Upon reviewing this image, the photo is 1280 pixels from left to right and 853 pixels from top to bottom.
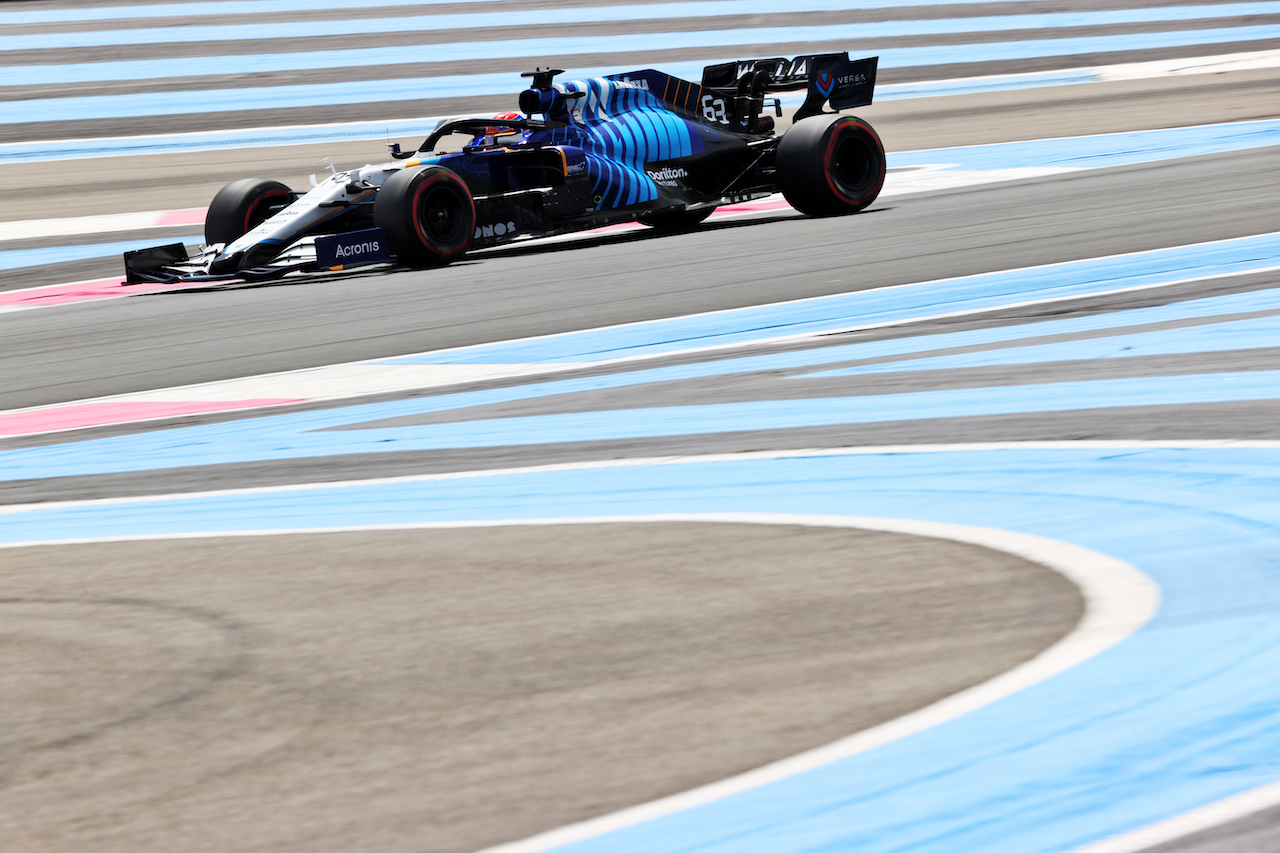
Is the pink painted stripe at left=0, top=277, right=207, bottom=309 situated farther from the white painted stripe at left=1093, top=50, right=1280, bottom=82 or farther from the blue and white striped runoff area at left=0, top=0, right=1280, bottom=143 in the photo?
the white painted stripe at left=1093, top=50, right=1280, bottom=82

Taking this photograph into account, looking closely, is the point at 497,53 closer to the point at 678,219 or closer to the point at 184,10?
the point at 184,10

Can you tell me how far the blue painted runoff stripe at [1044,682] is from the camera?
7.92 feet

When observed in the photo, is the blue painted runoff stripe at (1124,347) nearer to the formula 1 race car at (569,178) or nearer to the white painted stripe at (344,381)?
the white painted stripe at (344,381)

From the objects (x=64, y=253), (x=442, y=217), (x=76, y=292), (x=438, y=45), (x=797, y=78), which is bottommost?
(x=76, y=292)

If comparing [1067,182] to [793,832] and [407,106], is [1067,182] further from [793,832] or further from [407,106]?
[793,832]

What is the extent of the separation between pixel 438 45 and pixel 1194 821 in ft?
78.7

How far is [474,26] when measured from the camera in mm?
26531

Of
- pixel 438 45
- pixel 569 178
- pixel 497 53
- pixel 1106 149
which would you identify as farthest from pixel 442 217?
pixel 438 45

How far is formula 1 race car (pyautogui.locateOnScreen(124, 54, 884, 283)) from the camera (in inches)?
453

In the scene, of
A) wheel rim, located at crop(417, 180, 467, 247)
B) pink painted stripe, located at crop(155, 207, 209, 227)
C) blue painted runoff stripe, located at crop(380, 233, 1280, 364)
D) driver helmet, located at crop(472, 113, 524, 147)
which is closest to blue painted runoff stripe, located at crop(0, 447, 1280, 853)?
blue painted runoff stripe, located at crop(380, 233, 1280, 364)

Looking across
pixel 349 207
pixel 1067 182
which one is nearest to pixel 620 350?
pixel 349 207

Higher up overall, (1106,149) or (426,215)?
(1106,149)

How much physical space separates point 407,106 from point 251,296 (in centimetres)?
1097

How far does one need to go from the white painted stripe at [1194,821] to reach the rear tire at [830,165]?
35.7ft
